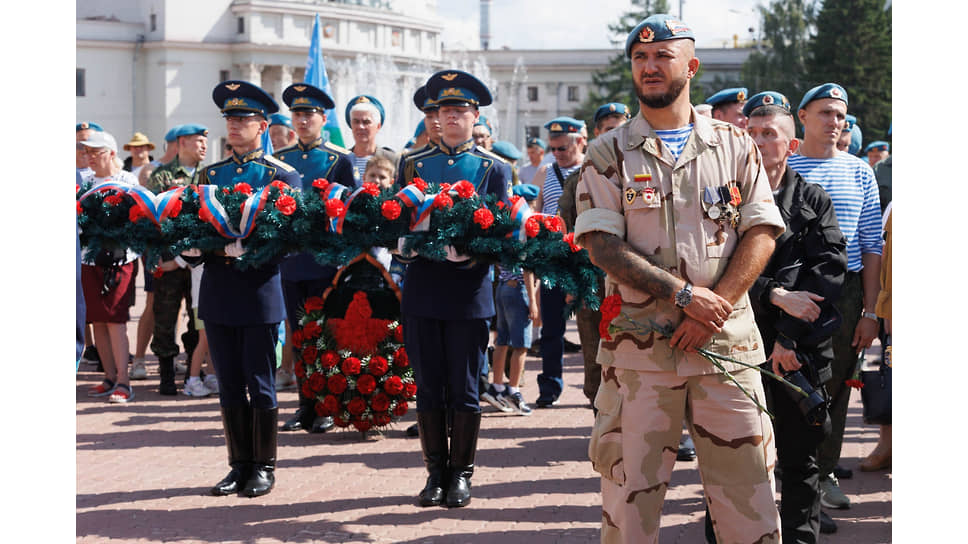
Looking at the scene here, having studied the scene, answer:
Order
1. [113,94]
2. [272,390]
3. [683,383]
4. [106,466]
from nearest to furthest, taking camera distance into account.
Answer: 1. [683,383]
2. [272,390]
3. [106,466]
4. [113,94]

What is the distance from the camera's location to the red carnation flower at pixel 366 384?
7535 mm

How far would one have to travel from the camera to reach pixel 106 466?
696 cm

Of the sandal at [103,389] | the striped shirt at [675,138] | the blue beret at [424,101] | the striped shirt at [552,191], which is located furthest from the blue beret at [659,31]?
the sandal at [103,389]

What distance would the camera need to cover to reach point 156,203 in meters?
5.92

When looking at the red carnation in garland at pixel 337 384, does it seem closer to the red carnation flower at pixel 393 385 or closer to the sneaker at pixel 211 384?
the red carnation flower at pixel 393 385

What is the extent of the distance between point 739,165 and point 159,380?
7.74m

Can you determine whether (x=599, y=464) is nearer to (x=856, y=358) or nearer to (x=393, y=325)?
(x=856, y=358)

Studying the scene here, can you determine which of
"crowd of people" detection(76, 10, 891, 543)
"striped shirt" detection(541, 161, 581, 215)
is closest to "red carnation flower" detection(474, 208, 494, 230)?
"crowd of people" detection(76, 10, 891, 543)

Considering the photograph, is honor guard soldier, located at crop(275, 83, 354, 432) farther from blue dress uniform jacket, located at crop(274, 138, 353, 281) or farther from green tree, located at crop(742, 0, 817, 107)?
green tree, located at crop(742, 0, 817, 107)

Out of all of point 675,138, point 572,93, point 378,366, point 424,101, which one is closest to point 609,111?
point 424,101

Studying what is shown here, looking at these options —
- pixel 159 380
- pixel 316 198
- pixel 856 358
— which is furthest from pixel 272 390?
pixel 159 380

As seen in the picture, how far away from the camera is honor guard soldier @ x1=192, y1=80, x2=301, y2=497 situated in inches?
240

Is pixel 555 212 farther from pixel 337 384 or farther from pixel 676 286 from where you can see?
pixel 676 286

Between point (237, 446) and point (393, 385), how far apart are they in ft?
4.93
